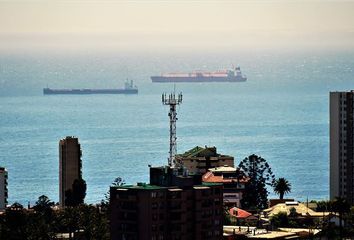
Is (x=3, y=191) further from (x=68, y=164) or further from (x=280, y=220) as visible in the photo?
(x=280, y=220)

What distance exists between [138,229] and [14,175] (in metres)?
87.7

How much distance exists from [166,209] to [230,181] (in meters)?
39.0

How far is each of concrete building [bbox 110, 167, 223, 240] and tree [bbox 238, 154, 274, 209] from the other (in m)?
Result: 33.1

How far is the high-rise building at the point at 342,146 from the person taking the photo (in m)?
106

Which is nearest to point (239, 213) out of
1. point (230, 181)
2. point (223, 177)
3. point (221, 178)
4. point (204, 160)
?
point (230, 181)

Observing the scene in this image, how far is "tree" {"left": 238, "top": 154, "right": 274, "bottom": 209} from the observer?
4038 inches

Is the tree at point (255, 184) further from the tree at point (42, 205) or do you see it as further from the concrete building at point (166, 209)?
the concrete building at point (166, 209)

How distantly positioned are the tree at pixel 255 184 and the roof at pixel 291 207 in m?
5.80

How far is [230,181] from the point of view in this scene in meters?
105

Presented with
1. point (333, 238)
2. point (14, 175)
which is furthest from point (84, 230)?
point (14, 175)

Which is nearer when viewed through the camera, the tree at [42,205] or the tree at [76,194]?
the tree at [42,205]

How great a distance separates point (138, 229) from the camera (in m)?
65.3

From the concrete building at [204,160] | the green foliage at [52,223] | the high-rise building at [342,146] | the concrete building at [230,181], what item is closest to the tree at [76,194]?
the green foliage at [52,223]

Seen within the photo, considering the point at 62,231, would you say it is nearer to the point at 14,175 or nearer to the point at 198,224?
the point at 198,224
